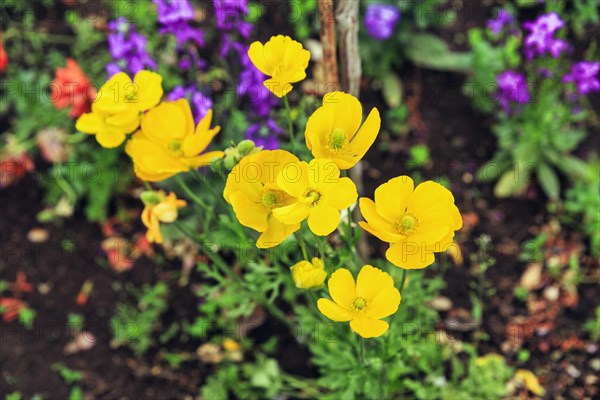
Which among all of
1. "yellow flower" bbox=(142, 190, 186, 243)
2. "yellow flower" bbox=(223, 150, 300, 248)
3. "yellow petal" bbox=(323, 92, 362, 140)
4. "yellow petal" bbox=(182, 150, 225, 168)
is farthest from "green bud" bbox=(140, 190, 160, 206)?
"yellow petal" bbox=(323, 92, 362, 140)

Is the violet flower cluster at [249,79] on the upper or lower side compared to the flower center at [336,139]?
lower

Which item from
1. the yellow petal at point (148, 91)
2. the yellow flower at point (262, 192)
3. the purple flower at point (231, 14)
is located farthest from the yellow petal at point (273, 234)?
the purple flower at point (231, 14)

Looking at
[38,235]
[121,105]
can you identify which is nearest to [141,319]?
[38,235]

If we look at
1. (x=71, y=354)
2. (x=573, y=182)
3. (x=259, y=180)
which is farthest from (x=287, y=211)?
(x=573, y=182)

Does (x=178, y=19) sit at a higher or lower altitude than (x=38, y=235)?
higher

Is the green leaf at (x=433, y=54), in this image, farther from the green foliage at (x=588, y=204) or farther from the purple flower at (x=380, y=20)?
the green foliage at (x=588, y=204)

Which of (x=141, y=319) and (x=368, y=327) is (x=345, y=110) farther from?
(x=141, y=319)
